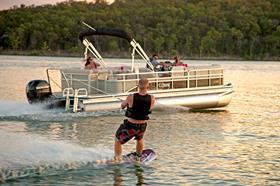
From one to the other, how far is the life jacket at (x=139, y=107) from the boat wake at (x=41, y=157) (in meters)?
1.44

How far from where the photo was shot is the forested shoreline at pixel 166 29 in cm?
13250

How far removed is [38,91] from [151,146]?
7.24 metres

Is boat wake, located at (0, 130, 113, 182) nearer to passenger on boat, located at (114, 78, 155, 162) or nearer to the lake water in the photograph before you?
the lake water

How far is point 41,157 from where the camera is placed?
13.4 m

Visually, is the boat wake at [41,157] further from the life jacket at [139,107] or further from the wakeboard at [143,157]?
the life jacket at [139,107]

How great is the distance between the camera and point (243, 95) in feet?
122

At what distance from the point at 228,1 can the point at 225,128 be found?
134 m

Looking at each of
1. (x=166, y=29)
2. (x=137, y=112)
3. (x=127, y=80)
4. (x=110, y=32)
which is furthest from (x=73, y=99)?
(x=166, y=29)

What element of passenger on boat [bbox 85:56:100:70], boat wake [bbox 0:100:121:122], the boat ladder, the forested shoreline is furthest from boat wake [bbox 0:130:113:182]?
the forested shoreline

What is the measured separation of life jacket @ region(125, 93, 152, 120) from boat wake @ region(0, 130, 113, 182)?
1.44 metres

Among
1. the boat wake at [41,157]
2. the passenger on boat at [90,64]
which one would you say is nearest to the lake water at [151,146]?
the boat wake at [41,157]

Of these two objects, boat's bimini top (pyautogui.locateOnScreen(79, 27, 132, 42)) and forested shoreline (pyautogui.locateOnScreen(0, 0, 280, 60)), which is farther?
forested shoreline (pyautogui.locateOnScreen(0, 0, 280, 60))

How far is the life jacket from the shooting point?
12.6 metres

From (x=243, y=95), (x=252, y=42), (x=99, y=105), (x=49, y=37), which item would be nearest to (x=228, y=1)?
(x=252, y=42)
